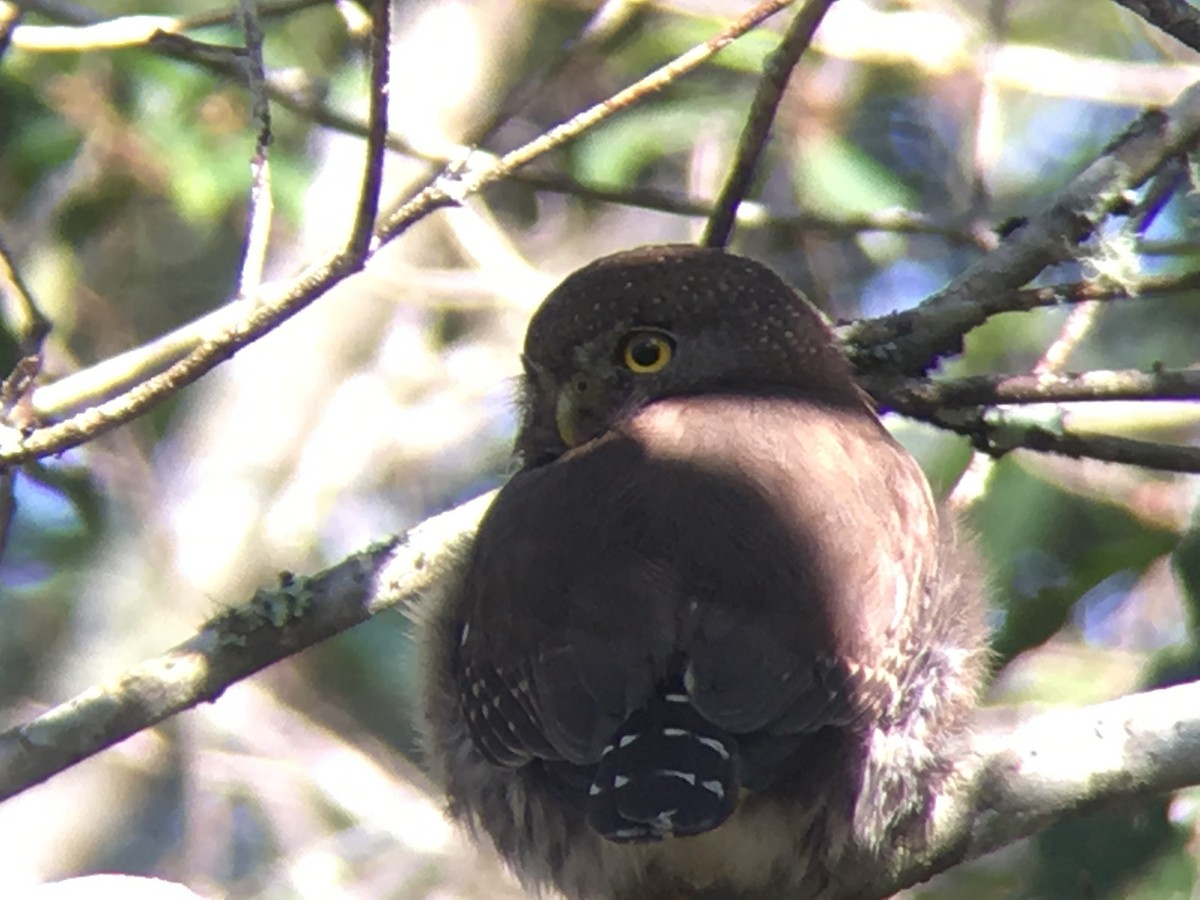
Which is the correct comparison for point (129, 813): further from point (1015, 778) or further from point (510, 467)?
point (1015, 778)

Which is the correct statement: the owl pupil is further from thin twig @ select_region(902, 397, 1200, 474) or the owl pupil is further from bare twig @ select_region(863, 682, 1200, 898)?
bare twig @ select_region(863, 682, 1200, 898)

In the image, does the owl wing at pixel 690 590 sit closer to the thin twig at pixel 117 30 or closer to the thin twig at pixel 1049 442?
the thin twig at pixel 1049 442

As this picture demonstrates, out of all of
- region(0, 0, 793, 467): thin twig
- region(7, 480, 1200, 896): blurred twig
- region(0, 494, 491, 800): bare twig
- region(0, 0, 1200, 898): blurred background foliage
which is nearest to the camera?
region(0, 0, 793, 467): thin twig

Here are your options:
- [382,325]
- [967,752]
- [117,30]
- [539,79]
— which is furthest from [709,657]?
[382,325]

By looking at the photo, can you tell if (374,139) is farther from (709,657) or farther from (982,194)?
(982,194)

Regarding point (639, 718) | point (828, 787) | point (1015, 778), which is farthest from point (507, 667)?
point (1015, 778)

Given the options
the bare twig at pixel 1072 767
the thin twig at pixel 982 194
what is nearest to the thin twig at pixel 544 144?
the thin twig at pixel 982 194

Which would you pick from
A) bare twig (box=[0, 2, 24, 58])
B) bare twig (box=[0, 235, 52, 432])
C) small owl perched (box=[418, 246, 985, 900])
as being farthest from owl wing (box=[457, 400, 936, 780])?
bare twig (box=[0, 2, 24, 58])
